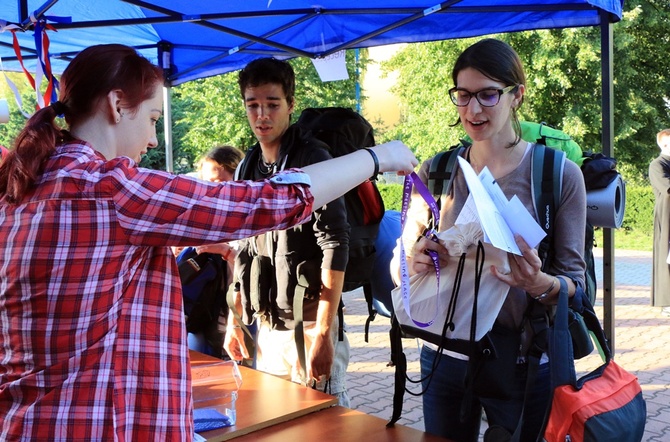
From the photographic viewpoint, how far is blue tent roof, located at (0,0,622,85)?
11.0 feet

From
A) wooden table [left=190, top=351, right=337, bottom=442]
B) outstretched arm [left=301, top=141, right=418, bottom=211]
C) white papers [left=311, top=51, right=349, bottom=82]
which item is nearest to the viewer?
outstretched arm [left=301, top=141, right=418, bottom=211]

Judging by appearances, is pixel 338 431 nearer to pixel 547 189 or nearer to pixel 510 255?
pixel 510 255

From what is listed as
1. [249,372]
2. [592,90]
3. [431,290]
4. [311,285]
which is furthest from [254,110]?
[592,90]

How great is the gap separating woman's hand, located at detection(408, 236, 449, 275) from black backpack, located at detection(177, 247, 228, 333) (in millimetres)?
1753

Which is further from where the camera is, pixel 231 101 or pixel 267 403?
pixel 231 101

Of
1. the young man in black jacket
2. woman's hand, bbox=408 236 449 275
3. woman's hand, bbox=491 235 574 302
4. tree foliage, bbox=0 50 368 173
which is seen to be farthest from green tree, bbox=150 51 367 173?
woman's hand, bbox=491 235 574 302

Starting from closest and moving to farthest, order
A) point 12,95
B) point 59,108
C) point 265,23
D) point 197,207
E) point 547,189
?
1. point 197,207
2. point 59,108
3. point 547,189
4. point 265,23
5. point 12,95

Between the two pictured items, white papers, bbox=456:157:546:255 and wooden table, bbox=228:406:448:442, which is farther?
wooden table, bbox=228:406:448:442

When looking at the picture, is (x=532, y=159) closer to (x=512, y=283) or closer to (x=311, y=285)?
(x=512, y=283)

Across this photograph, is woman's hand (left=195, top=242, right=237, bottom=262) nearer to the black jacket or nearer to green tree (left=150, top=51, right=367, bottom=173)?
the black jacket

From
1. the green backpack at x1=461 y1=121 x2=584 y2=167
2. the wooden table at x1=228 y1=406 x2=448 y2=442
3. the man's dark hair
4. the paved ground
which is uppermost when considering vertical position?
the man's dark hair

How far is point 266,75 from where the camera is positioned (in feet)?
9.16

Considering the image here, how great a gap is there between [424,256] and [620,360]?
4.84 m

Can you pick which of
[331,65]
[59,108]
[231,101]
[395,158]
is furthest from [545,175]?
[231,101]
